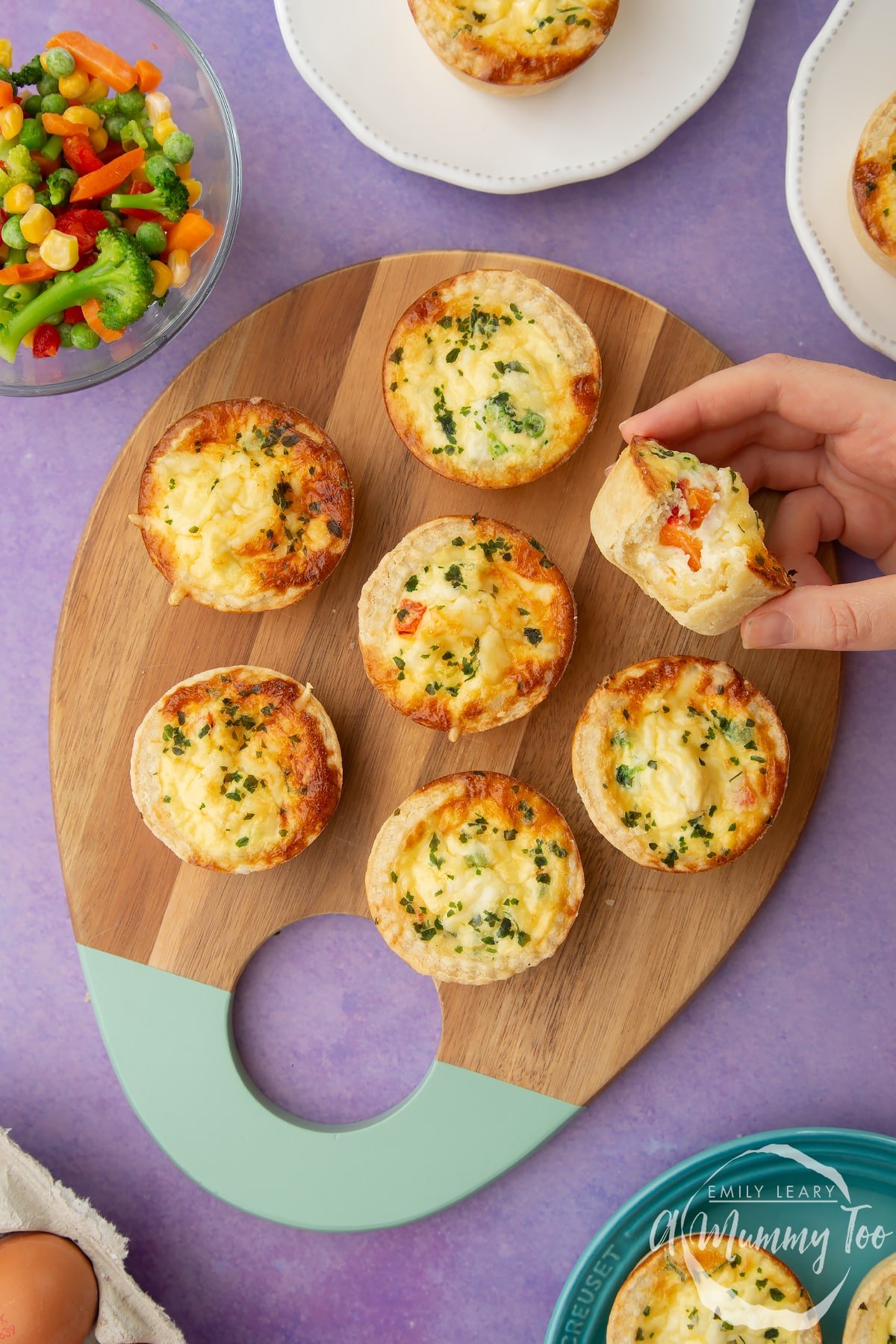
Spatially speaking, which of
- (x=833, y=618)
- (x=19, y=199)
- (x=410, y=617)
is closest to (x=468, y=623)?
(x=410, y=617)

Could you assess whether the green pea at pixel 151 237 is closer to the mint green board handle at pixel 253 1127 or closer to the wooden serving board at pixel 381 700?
the wooden serving board at pixel 381 700

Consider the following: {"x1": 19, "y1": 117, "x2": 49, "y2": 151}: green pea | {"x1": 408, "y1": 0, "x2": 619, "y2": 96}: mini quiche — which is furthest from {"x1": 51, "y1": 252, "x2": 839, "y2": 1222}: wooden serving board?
{"x1": 19, "y1": 117, "x2": 49, "y2": 151}: green pea

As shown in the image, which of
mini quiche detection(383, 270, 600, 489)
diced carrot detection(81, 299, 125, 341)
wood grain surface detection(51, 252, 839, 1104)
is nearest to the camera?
diced carrot detection(81, 299, 125, 341)

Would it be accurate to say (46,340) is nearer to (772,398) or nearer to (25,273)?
(25,273)

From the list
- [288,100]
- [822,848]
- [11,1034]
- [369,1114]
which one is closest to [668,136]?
[288,100]

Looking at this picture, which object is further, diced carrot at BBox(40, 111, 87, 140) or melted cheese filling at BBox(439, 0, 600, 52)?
melted cheese filling at BBox(439, 0, 600, 52)

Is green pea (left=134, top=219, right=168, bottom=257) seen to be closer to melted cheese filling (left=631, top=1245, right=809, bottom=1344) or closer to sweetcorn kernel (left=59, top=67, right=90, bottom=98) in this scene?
sweetcorn kernel (left=59, top=67, right=90, bottom=98)

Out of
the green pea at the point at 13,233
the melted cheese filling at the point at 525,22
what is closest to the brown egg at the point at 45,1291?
the green pea at the point at 13,233
